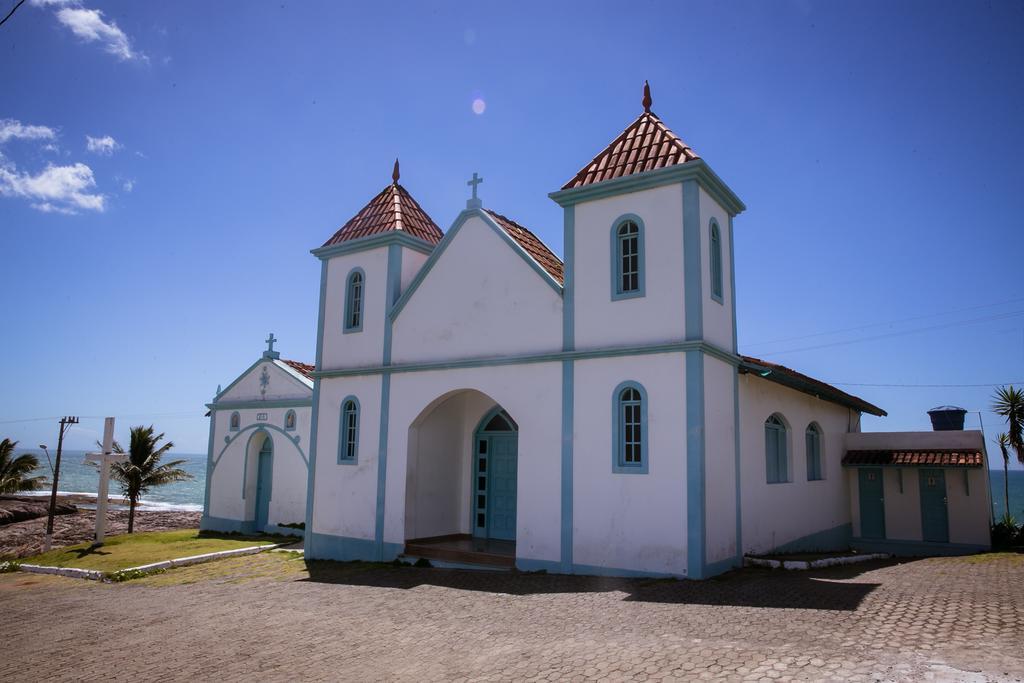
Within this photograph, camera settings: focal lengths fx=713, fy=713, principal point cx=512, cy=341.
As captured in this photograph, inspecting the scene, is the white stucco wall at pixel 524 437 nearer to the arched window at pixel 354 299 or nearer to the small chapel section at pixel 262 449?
the arched window at pixel 354 299

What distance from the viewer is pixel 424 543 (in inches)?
559

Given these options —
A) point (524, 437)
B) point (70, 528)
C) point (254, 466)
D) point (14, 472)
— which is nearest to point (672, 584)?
point (524, 437)

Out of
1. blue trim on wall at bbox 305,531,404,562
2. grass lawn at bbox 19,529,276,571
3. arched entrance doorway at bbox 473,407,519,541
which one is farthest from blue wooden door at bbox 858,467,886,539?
grass lawn at bbox 19,529,276,571

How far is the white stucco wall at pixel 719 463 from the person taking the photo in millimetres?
11008

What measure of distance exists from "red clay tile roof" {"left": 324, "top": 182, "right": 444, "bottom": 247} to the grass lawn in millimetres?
8573

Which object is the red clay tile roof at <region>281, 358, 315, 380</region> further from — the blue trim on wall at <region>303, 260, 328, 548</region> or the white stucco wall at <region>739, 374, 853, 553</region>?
the white stucco wall at <region>739, 374, 853, 553</region>

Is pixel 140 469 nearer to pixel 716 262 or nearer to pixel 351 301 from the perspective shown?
pixel 351 301

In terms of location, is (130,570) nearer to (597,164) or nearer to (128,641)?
(128,641)

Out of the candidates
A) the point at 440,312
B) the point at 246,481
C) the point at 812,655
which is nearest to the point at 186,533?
the point at 246,481

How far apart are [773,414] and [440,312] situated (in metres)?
7.04

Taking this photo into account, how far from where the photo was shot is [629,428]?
454 inches

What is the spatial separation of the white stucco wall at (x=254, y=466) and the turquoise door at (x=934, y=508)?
1658cm

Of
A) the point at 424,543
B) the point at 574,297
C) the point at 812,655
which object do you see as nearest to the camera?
the point at 812,655

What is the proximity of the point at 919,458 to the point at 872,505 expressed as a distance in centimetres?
177
